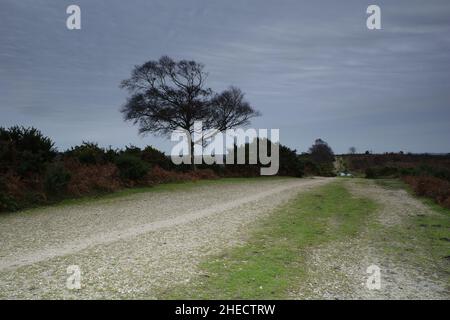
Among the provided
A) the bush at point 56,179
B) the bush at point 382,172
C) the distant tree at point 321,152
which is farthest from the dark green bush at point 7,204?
the distant tree at point 321,152

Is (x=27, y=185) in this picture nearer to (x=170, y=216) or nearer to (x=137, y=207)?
(x=137, y=207)

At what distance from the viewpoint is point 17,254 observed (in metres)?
8.53

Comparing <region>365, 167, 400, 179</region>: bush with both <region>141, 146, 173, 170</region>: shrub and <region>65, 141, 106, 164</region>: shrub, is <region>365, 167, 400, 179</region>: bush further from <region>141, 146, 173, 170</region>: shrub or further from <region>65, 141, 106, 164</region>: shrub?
<region>65, 141, 106, 164</region>: shrub

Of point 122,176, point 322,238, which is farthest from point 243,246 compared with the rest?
point 122,176

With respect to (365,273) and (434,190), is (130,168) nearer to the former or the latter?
(434,190)

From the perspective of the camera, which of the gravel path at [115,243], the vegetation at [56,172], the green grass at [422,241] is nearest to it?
the gravel path at [115,243]

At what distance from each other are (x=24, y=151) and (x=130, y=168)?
6.17 meters

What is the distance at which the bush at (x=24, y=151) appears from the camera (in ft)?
56.3

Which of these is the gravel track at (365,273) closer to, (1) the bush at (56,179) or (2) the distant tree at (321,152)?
(1) the bush at (56,179)

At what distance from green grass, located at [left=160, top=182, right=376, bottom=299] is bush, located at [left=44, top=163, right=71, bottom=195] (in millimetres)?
9961

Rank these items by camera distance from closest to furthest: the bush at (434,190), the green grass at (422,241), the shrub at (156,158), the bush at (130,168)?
the green grass at (422,241) < the bush at (434,190) < the bush at (130,168) < the shrub at (156,158)

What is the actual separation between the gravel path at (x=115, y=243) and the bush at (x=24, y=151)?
3582 mm

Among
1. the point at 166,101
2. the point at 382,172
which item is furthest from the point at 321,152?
the point at 166,101
